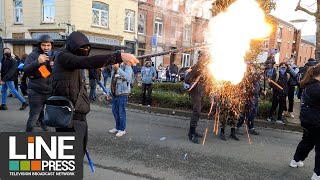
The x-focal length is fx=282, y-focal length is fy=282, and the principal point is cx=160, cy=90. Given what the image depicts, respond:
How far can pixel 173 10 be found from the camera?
42.8ft

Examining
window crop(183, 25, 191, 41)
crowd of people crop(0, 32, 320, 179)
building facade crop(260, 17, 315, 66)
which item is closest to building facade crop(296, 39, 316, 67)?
building facade crop(260, 17, 315, 66)

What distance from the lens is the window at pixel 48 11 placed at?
2112cm

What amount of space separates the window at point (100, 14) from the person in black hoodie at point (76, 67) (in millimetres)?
19756

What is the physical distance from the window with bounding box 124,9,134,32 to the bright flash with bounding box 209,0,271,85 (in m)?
18.9

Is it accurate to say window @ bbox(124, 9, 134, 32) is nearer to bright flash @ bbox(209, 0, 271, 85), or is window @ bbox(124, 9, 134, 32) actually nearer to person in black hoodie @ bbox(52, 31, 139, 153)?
bright flash @ bbox(209, 0, 271, 85)

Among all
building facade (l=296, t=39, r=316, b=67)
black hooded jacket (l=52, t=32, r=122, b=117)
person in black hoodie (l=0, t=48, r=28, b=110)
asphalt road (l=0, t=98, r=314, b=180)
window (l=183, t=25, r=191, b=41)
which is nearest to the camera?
black hooded jacket (l=52, t=32, r=122, b=117)

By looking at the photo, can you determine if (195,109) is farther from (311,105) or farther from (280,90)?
(280,90)

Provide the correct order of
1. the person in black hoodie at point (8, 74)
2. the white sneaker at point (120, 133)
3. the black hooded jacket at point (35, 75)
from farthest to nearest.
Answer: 1. the person in black hoodie at point (8, 74)
2. the white sneaker at point (120, 133)
3. the black hooded jacket at point (35, 75)

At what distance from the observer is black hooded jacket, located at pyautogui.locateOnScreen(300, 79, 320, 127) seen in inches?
167

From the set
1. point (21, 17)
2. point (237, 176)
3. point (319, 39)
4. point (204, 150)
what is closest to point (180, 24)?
point (319, 39)

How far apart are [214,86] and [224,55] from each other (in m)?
0.81

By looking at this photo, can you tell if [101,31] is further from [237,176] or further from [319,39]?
[237,176]

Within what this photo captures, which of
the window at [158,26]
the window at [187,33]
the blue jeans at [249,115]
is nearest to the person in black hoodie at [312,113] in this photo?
the blue jeans at [249,115]

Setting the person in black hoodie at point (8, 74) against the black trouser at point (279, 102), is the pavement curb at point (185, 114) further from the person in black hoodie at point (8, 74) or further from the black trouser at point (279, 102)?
the person in black hoodie at point (8, 74)
